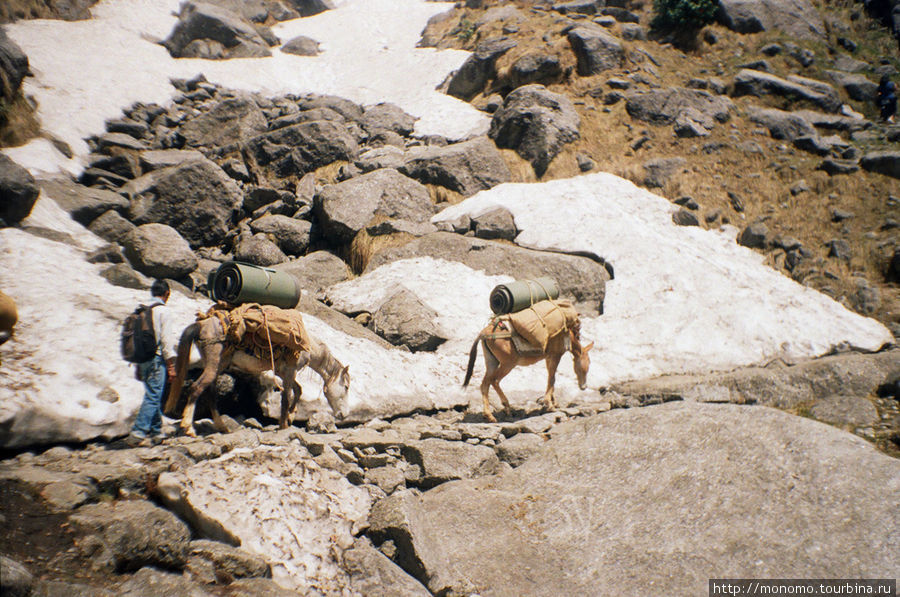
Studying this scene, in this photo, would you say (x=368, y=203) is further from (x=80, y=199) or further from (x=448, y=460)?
(x=448, y=460)

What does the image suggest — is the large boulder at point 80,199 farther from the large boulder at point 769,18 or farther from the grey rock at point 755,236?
the large boulder at point 769,18

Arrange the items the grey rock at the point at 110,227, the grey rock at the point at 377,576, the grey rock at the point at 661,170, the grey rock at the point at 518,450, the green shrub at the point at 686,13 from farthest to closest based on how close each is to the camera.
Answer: the green shrub at the point at 686,13
the grey rock at the point at 661,170
the grey rock at the point at 110,227
the grey rock at the point at 518,450
the grey rock at the point at 377,576

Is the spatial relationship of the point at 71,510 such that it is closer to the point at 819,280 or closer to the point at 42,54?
the point at 819,280

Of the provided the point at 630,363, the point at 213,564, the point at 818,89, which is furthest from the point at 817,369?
the point at 818,89

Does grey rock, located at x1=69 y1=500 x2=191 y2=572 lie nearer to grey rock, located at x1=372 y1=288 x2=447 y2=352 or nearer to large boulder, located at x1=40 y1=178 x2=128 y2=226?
grey rock, located at x1=372 y1=288 x2=447 y2=352

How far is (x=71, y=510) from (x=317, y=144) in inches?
659

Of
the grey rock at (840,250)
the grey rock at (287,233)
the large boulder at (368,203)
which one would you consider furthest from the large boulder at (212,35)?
the grey rock at (840,250)

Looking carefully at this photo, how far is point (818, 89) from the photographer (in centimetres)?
2302

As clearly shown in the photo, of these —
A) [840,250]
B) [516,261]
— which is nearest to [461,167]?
[516,261]

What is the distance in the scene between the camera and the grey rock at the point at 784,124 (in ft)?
67.1

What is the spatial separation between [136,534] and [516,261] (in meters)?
11.1

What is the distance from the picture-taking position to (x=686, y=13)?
88.9ft

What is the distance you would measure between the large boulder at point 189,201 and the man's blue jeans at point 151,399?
856 centimetres

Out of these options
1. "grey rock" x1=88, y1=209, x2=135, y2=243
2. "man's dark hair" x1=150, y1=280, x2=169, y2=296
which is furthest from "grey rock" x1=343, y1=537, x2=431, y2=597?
"grey rock" x1=88, y1=209, x2=135, y2=243
